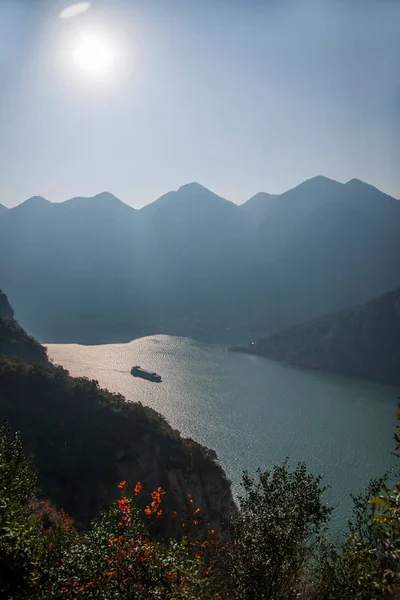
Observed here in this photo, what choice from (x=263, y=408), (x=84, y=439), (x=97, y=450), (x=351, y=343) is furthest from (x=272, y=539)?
(x=351, y=343)

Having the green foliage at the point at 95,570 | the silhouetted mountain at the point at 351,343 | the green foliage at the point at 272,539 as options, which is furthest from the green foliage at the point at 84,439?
the silhouetted mountain at the point at 351,343

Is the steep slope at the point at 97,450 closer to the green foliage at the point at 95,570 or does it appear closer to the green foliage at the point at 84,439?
the green foliage at the point at 84,439

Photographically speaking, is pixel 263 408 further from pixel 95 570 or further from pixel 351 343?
pixel 95 570

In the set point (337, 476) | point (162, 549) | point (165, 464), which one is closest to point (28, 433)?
point (165, 464)

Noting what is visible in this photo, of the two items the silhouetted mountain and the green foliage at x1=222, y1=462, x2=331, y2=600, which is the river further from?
the green foliage at x1=222, y1=462, x2=331, y2=600

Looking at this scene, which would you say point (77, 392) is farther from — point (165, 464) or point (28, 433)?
point (165, 464)
